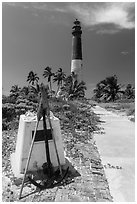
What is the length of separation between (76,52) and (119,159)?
3513 cm

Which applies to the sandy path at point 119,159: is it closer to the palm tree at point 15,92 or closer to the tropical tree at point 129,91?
the palm tree at point 15,92

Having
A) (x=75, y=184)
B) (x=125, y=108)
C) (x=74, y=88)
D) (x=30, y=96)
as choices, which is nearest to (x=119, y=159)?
(x=75, y=184)

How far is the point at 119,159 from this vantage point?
286 inches

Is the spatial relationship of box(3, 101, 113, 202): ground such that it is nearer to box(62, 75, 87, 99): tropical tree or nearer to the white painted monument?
the white painted monument

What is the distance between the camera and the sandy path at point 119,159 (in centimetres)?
513

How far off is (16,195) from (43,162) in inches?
47.7

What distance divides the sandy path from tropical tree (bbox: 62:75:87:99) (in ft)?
80.6

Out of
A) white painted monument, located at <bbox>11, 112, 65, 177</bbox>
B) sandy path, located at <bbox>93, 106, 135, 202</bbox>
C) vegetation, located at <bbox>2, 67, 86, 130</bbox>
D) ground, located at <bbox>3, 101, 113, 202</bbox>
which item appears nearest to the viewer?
ground, located at <bbox>3, 101, 113, 202</bbox>

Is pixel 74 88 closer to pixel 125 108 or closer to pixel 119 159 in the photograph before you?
pixel 125 108

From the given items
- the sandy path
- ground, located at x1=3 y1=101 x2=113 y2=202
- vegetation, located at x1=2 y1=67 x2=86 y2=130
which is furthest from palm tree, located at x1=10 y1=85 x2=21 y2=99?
ground, located at x1=3 y1=101 x2=113 y2=202

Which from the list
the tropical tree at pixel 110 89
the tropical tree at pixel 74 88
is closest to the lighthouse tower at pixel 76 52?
the tropical tree at pixel 74 88

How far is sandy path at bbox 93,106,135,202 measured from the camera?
5133mm

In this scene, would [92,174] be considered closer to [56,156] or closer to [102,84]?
[56,156]

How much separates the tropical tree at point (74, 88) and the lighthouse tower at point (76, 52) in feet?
6.57
